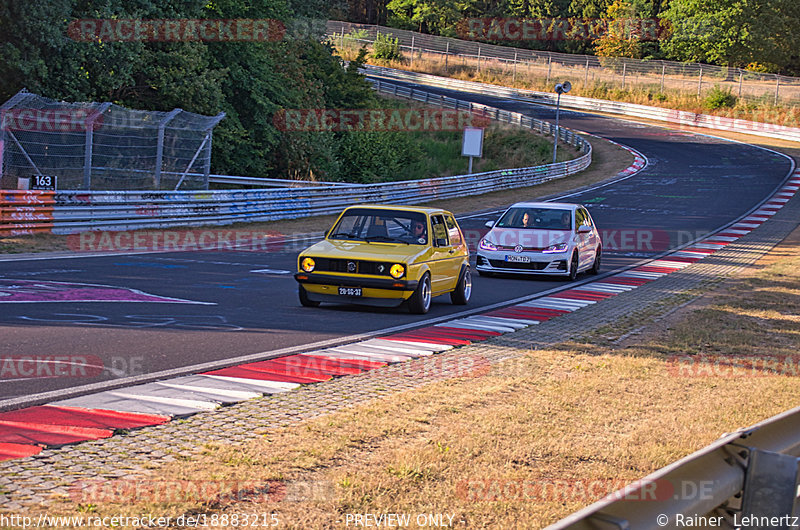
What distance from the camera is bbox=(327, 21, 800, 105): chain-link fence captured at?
2849 inches

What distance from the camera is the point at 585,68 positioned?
8331 centimetres

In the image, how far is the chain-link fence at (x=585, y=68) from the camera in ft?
237

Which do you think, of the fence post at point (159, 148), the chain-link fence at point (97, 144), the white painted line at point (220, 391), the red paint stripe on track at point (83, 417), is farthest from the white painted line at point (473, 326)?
the fence post at point (159, 148)

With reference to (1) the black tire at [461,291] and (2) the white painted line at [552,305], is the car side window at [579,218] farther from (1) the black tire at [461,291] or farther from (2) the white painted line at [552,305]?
(1) the black tire at [461,291]

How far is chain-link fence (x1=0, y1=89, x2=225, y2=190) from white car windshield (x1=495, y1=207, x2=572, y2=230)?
10.9 meters

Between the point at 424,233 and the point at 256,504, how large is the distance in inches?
355

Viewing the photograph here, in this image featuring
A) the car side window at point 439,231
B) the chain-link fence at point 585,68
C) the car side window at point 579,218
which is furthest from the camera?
the chain-link fence at point 585,68

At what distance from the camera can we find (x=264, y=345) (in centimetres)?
962

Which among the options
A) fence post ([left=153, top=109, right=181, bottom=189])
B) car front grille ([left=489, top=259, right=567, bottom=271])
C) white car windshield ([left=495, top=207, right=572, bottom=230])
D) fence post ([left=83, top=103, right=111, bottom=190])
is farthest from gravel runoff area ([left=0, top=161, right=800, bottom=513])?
fence post ([left=153, top=109, right=181, bottom=189])

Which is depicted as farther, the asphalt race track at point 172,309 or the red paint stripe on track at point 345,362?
the red paint stripe on track at point 345,362

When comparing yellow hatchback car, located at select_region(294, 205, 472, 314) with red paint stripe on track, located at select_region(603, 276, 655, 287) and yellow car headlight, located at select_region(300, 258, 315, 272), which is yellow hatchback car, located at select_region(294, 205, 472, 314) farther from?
red paint stripe on track, located at select_region(603, 276, 655, 287)

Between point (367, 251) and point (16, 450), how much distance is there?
25.2ft

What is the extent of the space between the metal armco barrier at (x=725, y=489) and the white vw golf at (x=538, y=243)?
13.8m

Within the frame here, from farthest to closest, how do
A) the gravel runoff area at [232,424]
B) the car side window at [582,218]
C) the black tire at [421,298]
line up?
the car side window at [582,218] → the black tire at [421,298] → the gravel runoff area at [232,424]
